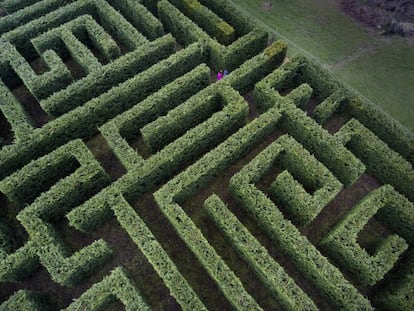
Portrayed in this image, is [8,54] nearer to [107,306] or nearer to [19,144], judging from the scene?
[19,144]

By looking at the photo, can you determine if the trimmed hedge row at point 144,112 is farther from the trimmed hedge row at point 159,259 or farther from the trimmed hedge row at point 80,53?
the trimmed hedge row at point 80,53

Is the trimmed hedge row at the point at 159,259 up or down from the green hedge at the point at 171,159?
down

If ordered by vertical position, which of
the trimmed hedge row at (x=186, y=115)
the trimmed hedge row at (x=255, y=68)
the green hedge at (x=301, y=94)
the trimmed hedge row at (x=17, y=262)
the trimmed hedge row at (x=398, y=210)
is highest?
the trimmed hedge row at (x=255, y=68)

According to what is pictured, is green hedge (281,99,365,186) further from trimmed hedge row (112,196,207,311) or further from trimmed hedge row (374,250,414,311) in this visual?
trimmed hedge row (112,196,207,311)

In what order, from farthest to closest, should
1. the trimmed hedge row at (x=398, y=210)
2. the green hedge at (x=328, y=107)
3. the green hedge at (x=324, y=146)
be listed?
the green hedge at (x=328, y=107), the green hedge at (x=324, y=146), the trimmed hedge row at (x=398, y=210)

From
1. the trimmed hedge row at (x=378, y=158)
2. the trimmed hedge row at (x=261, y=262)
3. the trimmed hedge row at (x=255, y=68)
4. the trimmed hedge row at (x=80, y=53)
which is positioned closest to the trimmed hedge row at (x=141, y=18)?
the trimmed hedge row at (x=80, y=53)

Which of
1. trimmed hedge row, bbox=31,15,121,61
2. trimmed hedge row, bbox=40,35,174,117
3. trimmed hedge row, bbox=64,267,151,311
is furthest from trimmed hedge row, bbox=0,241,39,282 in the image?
trimmed hedge row, bbox=31,15,121,61
